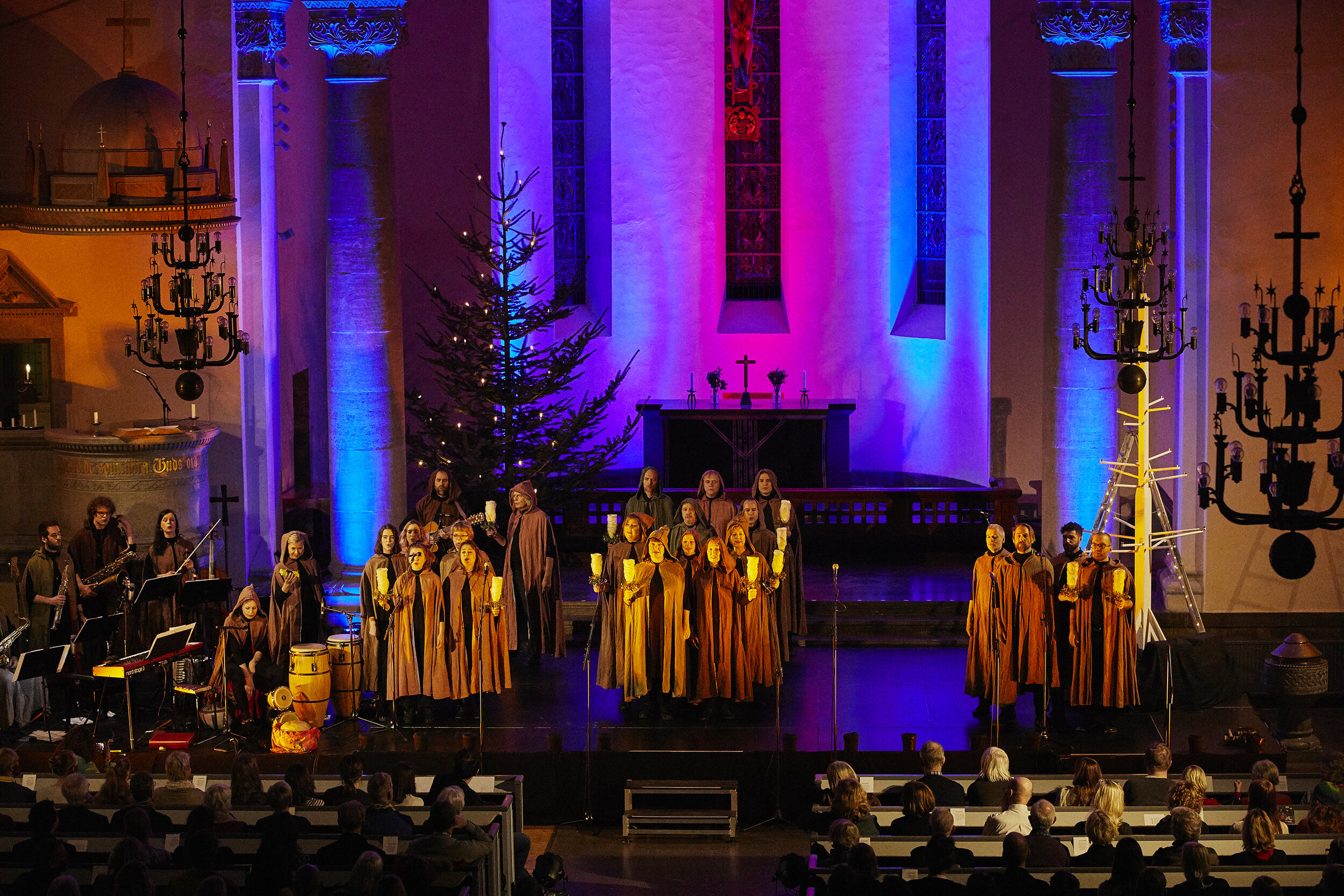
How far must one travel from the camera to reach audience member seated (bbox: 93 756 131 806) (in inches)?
397

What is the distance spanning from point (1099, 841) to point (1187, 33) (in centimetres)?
1043

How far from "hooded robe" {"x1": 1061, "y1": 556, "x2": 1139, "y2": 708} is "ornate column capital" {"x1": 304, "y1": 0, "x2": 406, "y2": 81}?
8418 mm

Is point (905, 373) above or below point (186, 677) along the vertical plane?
above

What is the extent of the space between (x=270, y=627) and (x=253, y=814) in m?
3.91

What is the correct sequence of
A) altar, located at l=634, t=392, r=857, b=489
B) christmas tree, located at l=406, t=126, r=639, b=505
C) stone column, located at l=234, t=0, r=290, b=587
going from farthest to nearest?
1. altar, located at l=634, t=392, r=857, b=489
2. stone column, located at l=234, t=0, r=290, b=587
3. christmas tree, located at l=406, t=126, r=639, b=505

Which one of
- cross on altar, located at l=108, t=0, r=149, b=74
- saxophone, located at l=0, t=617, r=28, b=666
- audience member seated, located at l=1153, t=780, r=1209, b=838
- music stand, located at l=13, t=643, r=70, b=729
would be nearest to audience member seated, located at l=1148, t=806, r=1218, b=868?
audience member seated, located at l=1153, t=780, r=1209, b=838

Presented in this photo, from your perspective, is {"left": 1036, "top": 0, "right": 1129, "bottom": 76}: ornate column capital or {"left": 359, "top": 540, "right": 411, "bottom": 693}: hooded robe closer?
{"left": 359, "top": 540, "right": 411, "bottom": 693}: hooded robe

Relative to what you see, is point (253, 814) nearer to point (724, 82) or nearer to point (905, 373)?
point (905, 373)

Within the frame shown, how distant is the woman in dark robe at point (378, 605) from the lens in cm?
1384

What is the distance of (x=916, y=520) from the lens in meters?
19.9

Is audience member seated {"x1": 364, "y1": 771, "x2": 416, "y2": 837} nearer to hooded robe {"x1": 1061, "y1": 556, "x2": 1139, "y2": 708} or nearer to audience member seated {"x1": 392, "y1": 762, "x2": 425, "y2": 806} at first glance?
audience member seated {"x1": 392, "y1": 762, "x2": 425, "y2": 806}

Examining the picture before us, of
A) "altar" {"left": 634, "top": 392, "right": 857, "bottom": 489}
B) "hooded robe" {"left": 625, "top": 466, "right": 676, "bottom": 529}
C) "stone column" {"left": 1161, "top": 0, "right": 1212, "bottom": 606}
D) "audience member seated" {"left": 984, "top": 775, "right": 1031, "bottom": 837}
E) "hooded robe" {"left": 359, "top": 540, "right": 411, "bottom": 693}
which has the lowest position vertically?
"audience member seated" {"left": 984, "top": 775, "right": 1031, "bottom": 837}

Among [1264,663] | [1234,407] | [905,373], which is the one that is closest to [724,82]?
[905,373]

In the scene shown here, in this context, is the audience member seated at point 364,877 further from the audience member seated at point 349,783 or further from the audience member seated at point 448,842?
the audience member seated at point 349,783
